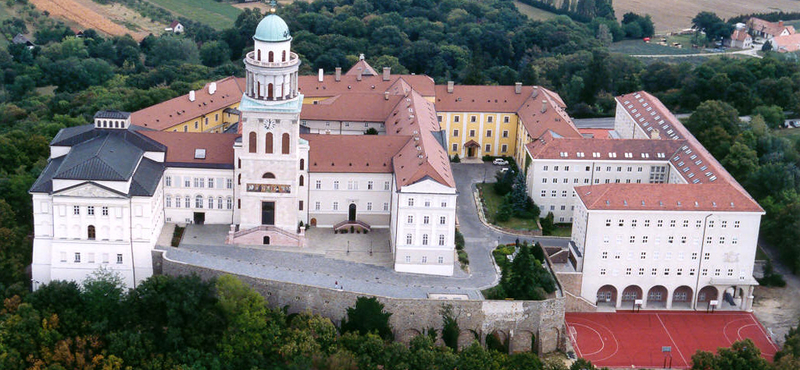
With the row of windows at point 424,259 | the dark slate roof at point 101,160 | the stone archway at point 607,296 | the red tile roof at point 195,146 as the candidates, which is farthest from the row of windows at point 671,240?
the dark slate roof at point 101,160

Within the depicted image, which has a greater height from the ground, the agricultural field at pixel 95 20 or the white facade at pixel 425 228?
the agricultural field at pixel 95 20

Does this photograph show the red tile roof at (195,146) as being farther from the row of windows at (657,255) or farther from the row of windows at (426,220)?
the row of windows at (657,255)

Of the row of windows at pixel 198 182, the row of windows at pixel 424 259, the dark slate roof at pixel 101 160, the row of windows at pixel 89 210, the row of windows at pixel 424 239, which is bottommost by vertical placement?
the row of windows at pixel 424 259

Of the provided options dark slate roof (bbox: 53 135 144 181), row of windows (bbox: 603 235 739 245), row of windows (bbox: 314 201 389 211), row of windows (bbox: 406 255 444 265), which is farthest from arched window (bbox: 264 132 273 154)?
row of windows (bbox: 603 235 739 245)

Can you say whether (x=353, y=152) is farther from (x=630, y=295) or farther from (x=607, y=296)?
(x=630, y=295)

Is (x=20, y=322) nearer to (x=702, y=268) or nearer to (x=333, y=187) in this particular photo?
(x=333, y=187)

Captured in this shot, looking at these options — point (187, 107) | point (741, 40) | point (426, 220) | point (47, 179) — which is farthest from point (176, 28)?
point (426, 220)

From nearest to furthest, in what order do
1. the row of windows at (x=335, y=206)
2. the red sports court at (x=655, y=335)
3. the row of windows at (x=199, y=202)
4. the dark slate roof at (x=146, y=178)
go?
the dark slate roof at (x=146, y=178), the red sports court at (x=655, y=335), the row of windows at (x=199, y=202), the row of windows at (x=335, y=206)
